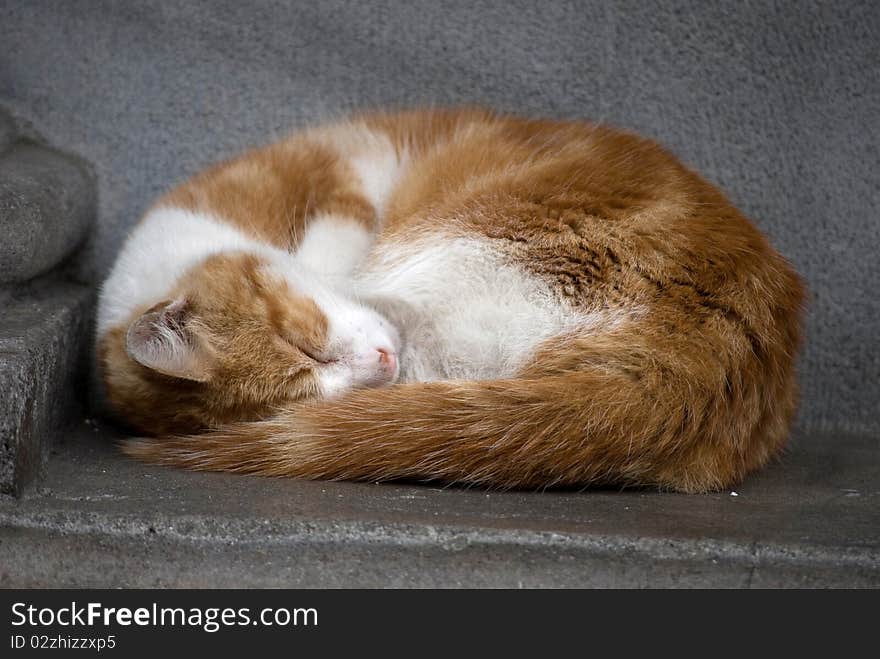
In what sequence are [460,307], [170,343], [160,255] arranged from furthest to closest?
1. [160,255]
2. [460,307]
3. [170,343]

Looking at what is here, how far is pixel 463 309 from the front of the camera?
7.06 feet

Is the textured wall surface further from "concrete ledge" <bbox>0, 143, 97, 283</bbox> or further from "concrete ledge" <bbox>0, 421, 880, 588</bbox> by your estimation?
"concrete ledge" <bbox>0, 421, 880, 588</bbox>

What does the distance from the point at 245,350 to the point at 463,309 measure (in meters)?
0.45

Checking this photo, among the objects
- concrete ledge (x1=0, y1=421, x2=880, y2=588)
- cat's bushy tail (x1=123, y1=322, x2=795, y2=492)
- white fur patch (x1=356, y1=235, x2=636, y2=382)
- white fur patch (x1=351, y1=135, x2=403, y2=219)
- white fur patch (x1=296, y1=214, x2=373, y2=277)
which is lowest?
concrete ledge (x1=0, y1=421, x2=880, y2=588)

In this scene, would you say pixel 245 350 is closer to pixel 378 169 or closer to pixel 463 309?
pixel 463 309

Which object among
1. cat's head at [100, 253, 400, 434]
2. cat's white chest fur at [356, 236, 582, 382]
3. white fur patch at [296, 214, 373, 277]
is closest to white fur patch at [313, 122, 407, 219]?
white fur patch at [296, 214, 373, 277]

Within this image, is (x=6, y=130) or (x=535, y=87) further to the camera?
(x=535, y=87)

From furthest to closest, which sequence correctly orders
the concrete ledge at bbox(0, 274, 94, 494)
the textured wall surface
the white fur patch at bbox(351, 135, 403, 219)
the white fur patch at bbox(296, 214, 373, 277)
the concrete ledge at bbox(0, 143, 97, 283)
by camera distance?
the textured wall surface
the white fur patch at bbox(351, 135, 403, 219)
the white fur patch at bbox(296, 214, 373, 277)
the concrete ledge at bbox(0, 143, 97, 283)
the concrete ledge at bbox(0, 274, 94, 494)

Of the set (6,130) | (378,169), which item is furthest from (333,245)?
(6,130)

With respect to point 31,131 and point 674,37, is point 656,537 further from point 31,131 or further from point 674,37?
point 31,131

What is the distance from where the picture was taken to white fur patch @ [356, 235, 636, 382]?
2.07 metres

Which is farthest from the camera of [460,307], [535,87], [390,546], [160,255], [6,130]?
[535,87]

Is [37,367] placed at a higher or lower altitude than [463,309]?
lower

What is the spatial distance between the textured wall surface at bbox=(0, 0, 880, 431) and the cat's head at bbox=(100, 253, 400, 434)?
0.99 m
